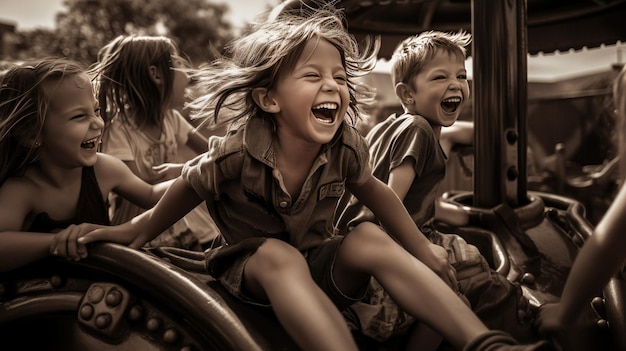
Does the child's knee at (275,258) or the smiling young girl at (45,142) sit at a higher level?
the smiling young girl at (45,142)

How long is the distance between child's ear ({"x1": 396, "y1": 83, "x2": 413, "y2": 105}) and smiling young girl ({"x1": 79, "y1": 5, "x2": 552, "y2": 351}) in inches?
8.2

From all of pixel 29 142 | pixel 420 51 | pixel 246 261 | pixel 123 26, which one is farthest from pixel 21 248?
pixel 123 26

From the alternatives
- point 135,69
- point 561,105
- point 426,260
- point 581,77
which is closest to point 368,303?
point 426,260

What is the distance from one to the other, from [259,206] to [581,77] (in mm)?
4988

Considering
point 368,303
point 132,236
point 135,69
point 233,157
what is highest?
point 135,69

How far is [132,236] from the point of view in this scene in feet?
2.76

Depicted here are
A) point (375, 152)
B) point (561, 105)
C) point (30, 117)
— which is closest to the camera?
point (30, 117)

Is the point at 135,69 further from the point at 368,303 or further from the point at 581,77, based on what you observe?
the point at 581,77

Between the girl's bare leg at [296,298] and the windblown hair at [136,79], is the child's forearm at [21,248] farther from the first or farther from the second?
the windblown hair at [136,79]

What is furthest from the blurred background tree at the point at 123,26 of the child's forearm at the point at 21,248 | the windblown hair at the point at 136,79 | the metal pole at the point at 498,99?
the child's forearm at the point at 21,248

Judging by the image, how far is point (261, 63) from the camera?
0.77 metres

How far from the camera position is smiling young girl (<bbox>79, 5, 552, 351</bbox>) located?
0.70m

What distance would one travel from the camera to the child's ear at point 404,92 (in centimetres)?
104

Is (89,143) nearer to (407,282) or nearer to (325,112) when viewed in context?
(325,112)
